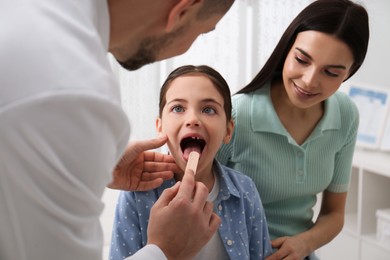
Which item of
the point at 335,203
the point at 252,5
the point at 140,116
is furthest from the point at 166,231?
the point at 252,5

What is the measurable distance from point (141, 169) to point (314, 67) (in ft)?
1.82

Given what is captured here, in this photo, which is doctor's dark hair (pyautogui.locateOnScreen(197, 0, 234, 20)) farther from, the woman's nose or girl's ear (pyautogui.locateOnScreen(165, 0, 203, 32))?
the woman's nose

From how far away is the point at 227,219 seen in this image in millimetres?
1284

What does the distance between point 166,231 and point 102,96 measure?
422mm

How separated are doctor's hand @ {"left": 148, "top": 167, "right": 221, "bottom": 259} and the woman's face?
58 centimetres

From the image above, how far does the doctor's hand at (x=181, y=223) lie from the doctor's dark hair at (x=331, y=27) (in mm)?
647

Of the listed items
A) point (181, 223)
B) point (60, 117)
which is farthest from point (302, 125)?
point (60, 117)

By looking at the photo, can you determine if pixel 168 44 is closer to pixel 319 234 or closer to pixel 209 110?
pixel 209 110

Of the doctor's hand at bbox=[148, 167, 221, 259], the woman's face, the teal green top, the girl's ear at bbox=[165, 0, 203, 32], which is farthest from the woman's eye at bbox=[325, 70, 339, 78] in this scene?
the girl's ear at bbox=[165, 0, 203, 32]

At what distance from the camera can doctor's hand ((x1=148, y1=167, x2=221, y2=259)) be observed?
93 centimetres

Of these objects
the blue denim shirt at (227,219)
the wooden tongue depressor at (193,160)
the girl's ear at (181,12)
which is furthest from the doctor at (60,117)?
the blue denim shirt at (227,219)

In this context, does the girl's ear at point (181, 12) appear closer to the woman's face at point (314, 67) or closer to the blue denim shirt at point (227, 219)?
the blue denim shirt at point (227, 219)

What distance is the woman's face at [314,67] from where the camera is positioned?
1.42 m

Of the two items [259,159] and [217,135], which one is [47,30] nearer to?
[217,135]
